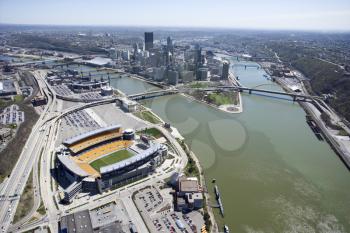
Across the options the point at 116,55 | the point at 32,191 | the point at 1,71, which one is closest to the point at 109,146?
the point at 32,191

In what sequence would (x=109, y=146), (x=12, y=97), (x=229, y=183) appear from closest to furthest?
1. (x=229, y=183)
2. (x=109, y=146)
3. (x=12, y=97)

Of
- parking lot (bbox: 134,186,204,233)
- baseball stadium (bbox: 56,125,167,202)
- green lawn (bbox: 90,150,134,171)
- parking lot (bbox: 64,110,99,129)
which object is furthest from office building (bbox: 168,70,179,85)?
parking lot (bbox: 134,186,204,233)

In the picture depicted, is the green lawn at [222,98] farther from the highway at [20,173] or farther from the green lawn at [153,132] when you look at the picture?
the highway at [20,173]

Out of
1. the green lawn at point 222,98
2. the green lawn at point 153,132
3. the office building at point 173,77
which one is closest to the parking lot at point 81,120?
the green lawn at point 153,132

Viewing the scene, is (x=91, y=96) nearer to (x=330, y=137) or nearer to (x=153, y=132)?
(x=153, y=132)

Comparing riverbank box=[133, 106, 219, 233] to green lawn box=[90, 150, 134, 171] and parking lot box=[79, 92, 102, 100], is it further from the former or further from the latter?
parking lot box=[79, 92, 102, 100]

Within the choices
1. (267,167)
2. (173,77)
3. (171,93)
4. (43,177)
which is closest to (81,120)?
(43,177)

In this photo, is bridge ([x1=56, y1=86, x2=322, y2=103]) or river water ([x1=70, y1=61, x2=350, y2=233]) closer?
river water ([x1=70, y1=61, x2=350, y2=233])

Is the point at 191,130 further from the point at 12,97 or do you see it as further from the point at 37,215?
the point at 12,97
